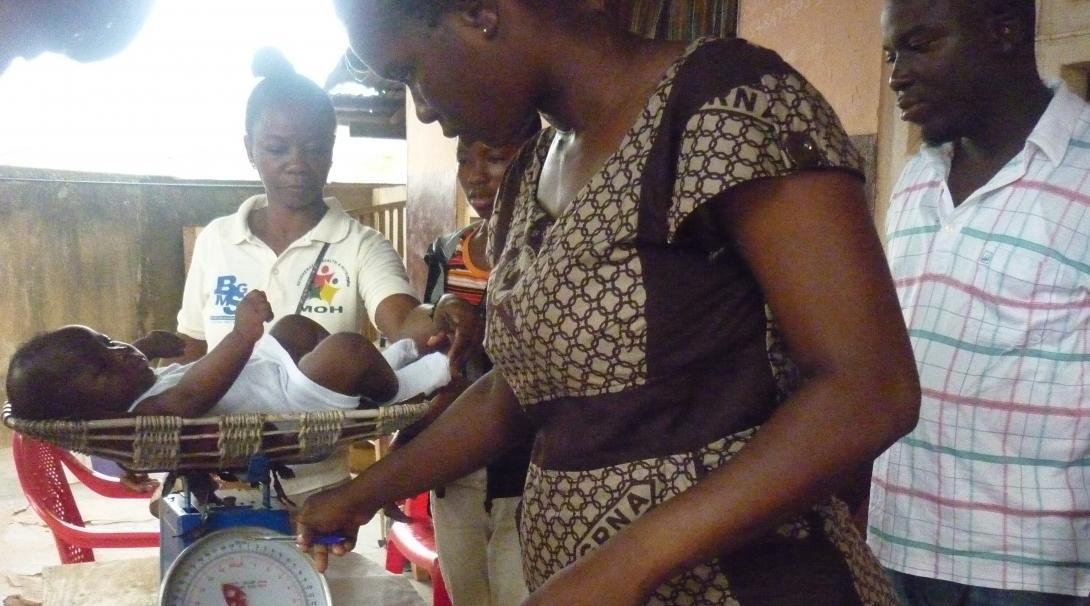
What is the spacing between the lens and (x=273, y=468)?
4.30 feet

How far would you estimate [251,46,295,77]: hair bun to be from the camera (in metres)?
2.01

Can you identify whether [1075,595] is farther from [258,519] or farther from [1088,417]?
[258,519]

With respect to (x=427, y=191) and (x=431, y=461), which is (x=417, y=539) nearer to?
(x=431, y=461)

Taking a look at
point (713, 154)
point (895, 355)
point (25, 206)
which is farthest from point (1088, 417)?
point (25, 206)

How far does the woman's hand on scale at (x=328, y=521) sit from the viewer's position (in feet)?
3.94

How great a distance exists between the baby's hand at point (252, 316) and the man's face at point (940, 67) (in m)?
1.13

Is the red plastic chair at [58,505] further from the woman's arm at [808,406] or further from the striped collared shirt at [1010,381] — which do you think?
the woman's arm at [808,406]

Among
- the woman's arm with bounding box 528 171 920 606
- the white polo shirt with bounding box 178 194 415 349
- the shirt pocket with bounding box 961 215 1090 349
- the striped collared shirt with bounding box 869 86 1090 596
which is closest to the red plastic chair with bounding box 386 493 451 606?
the white polo shirt with bounding box 178 194 415 349

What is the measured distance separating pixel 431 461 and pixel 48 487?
6.90 ft

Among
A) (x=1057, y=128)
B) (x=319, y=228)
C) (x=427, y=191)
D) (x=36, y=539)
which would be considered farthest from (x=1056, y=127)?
(x=36, y=539)

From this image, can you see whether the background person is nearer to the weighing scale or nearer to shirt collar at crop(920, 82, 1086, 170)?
the weighing scale

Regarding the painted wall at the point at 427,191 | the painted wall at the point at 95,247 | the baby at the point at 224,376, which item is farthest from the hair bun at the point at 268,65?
the painted wall at the point at 95,247

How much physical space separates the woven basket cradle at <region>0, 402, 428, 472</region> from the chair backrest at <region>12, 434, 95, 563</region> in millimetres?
1610

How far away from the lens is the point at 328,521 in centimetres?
120
